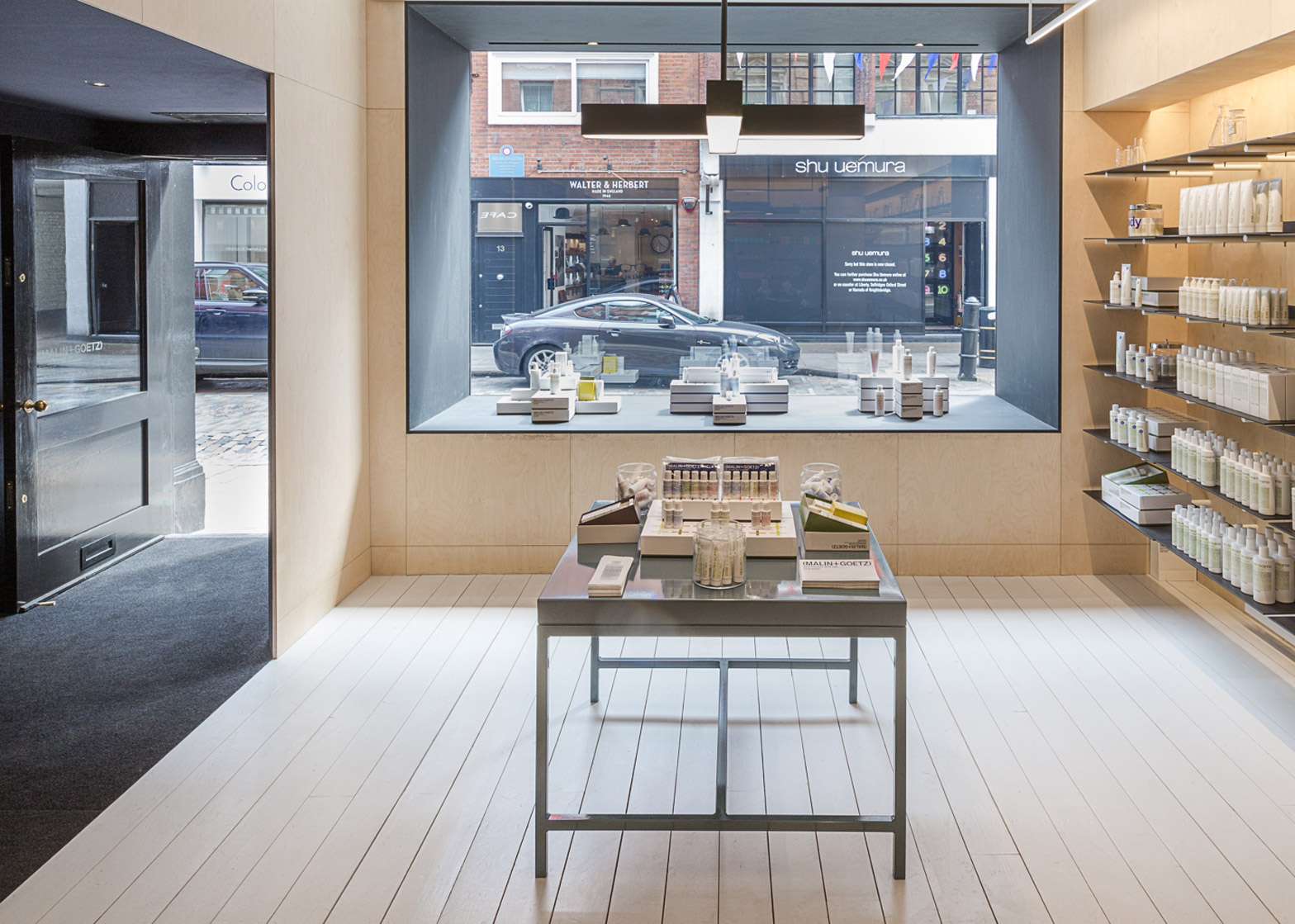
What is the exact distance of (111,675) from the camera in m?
4.81

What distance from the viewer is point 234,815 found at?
11.5ft

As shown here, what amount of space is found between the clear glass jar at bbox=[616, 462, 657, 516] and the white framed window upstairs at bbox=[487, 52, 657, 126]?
3.57 metres

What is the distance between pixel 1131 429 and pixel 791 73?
2889 millimetres

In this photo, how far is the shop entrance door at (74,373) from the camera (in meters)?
5.73

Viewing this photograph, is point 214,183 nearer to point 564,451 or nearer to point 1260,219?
point 564,451

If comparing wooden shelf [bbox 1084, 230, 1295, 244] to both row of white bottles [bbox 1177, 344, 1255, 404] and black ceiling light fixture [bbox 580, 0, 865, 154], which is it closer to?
row of white bottles [bbox 1177, 344, 1255, 404]

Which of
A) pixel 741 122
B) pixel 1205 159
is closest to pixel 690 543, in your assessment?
pixel 741 122

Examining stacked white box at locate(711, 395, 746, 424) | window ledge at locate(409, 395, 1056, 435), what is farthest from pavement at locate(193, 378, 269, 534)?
stacked white box at locate(711, 395, 746, 424)

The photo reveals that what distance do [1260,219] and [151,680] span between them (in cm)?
481

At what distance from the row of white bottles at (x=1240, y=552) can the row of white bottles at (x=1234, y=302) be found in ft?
2.80

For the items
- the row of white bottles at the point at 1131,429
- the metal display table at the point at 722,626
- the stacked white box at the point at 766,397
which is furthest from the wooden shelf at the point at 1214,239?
the metal display table at the point at 722,626

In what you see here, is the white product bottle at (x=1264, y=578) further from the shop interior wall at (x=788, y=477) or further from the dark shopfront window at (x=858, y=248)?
the dark shopfront window at (x=858, y=248)

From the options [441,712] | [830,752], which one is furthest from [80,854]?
[830,752]

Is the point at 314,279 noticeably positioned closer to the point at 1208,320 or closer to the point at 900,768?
the point at 900,768
